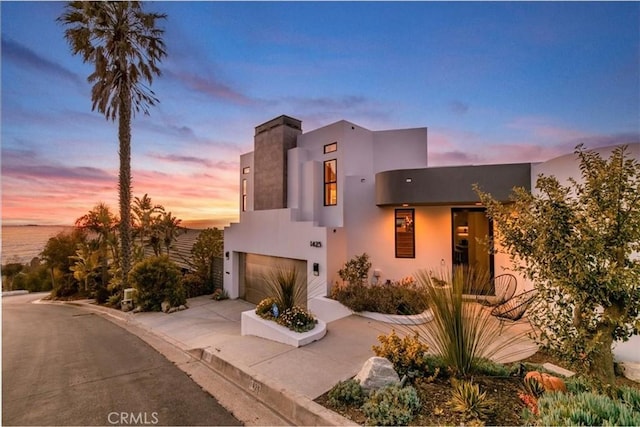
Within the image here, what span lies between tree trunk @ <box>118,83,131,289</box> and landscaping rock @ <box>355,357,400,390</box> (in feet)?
39.3

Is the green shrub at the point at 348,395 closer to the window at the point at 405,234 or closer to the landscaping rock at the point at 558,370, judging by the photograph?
the landscaping rock at the point at 558,370

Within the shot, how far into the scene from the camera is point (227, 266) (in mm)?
13008

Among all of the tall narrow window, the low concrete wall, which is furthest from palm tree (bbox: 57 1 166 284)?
the low concrete wall

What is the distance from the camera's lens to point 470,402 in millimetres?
2932

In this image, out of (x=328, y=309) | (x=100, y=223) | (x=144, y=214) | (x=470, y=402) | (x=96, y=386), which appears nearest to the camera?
(x=470, y=402)

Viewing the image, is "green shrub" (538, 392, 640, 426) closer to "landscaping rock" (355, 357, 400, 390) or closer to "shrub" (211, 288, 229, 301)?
"landscaping rock" (355, 357, 400, 390)

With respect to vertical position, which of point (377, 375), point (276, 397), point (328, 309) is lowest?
point (328, 309)

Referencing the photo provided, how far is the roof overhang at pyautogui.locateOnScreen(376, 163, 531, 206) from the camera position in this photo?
23.6 feet

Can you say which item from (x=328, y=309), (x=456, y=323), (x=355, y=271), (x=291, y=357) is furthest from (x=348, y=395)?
(x=355, y=271)

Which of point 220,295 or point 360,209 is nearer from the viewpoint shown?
point 360,209

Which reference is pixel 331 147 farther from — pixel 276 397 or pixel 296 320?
pixel 276 397

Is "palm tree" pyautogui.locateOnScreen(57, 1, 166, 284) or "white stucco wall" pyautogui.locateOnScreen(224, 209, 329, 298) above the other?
"palm tree" pyautogui.locateOnScreen(57, 1, 166, 284)

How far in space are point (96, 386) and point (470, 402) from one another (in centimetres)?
545

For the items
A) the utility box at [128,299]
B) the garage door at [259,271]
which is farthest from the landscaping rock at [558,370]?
the utility box at [128,299]
